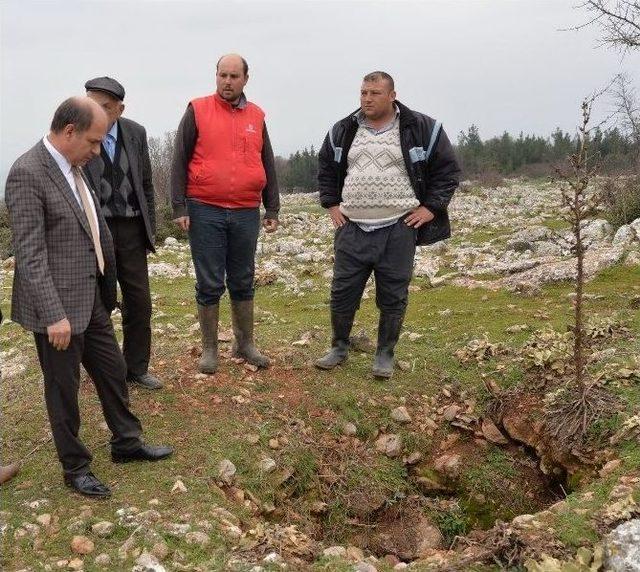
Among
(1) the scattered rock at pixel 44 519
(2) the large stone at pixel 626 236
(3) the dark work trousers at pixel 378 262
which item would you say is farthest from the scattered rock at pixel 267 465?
(2) the large stone at pixel 626 236

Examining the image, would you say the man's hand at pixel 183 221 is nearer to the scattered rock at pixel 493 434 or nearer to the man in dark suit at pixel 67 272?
the man in dark suit at pixel 67 272

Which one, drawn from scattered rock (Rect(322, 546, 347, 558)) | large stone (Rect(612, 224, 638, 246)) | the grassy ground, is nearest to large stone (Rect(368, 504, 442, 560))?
the grassy ground

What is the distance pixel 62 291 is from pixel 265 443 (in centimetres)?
200

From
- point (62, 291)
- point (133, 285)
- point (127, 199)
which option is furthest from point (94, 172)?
point (62, 291)

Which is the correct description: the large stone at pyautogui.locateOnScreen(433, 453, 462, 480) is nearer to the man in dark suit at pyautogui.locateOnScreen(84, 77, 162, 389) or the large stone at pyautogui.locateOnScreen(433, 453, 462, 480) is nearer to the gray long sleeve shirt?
the man in dark suit at pyautogui.locateOnScreen(84, 77, 162, 389)

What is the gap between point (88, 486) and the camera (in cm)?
390

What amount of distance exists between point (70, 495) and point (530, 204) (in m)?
26.8

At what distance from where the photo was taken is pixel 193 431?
477 cm

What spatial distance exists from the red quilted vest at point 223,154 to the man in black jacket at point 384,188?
0.75 meters

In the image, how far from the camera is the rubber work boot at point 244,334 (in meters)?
5.70

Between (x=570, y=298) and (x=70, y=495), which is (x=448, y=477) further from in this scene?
(x=570, y=298)

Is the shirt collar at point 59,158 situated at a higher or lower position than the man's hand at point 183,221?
higher

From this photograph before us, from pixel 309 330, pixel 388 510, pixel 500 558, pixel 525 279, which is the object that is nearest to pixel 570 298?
pixel 525 279

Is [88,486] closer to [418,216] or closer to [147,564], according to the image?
[147,564]
